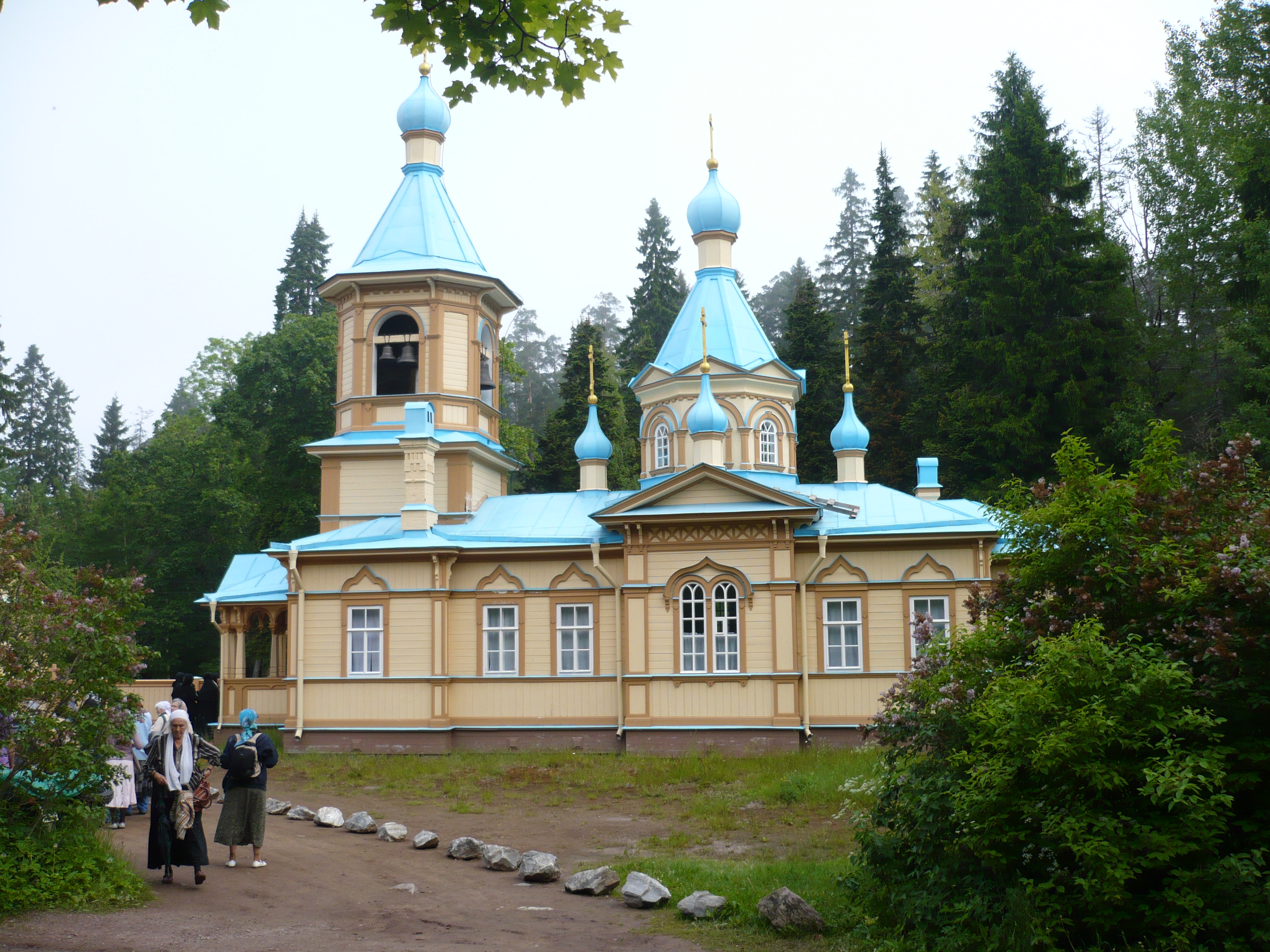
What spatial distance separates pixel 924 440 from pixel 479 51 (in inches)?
1148

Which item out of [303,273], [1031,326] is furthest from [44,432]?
[1031,326]

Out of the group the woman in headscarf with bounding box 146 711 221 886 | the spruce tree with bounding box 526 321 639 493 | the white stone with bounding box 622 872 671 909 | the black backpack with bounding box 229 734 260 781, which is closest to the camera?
the white stone with bounding box 622 872 671 909

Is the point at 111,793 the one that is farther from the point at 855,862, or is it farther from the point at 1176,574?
the point at 1176,574

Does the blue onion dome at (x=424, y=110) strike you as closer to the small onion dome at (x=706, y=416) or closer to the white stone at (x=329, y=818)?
the small onion dome at (x=706, y=416)

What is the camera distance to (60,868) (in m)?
9.38

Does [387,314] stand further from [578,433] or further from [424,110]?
[578,433]

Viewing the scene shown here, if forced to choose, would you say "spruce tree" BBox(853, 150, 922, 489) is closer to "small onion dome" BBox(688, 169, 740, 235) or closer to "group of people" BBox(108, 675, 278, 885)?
"small onion dome" BBox(688, 169, 740, 235)

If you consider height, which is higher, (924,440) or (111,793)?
(924,440)

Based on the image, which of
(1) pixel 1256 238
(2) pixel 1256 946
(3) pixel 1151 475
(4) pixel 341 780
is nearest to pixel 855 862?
(2) pixel 1256 946

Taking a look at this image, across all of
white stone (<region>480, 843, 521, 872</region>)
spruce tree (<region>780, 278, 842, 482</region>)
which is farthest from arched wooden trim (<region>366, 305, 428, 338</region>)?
spruce tree (<region>780, 278, 842, 482</region>)

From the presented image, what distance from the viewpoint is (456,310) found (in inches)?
940

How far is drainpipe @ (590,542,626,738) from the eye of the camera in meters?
20.6

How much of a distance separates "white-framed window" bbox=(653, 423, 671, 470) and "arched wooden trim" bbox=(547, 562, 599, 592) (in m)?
4.49

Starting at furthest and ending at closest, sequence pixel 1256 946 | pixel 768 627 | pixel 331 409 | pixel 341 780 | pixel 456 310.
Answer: pixel 331 409 → pixel 456 310 → pixel 768 627 → pixel 341 780 → pixel 1256 946
